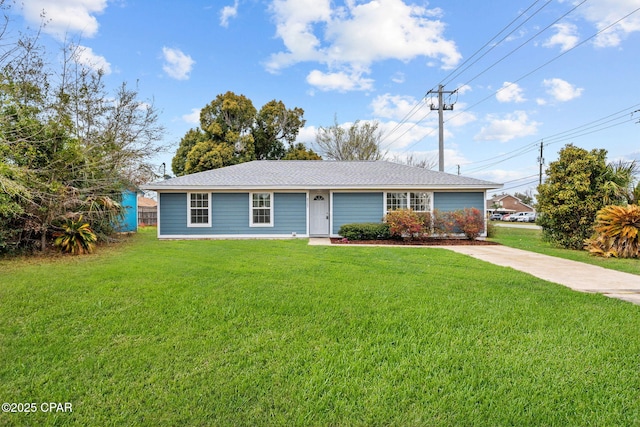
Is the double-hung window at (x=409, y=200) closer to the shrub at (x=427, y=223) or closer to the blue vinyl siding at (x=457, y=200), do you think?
the blue vinyl siding at (x=457, y=200)

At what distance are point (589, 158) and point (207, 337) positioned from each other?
1261 cm

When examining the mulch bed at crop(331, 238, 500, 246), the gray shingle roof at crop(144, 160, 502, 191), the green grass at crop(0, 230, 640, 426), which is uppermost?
the gray shingle roof at crop(144, 160, 502, 191)

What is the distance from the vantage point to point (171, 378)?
254cm

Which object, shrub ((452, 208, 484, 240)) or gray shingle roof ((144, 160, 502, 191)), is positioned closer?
shrub ((452, 208, 484, 240))

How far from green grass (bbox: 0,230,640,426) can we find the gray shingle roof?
8.25 metres

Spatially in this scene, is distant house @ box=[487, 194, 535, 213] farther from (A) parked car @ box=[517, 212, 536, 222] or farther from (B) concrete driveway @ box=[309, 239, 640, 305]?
(B) concrete driveway @ box=[309, 239, 640, 305]

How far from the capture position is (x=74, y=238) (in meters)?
9.28

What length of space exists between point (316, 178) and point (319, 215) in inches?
67.2

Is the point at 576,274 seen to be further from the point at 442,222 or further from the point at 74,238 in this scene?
the point at 74,238

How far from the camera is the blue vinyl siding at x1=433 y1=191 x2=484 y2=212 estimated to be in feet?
46.2

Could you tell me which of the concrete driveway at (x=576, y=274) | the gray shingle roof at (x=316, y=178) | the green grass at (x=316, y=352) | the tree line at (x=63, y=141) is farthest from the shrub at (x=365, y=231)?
the tree line at (x=63, y=141)

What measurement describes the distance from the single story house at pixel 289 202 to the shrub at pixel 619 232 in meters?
4.63

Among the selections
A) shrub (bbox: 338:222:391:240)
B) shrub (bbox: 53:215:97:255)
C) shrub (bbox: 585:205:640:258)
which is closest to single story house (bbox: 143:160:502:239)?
shrub (bbox: 338:222:391:240)

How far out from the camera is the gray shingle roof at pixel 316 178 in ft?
44.3
